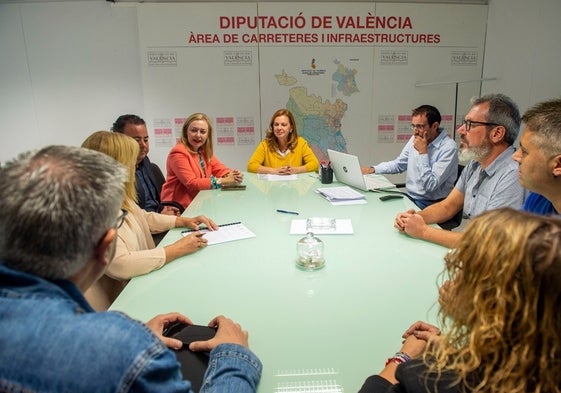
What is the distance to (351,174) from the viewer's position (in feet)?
9.16

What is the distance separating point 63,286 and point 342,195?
2.03 meters

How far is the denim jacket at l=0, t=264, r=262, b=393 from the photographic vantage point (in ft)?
1.84

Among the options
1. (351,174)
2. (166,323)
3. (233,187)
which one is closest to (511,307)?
(166,323)

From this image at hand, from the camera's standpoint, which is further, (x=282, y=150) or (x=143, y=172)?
(x=282, y=150)

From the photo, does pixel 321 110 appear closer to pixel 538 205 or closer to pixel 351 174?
pixel 351 174

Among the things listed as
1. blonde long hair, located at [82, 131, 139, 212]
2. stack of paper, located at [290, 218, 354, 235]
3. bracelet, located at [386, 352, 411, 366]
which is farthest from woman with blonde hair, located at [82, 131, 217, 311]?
bracelet, located at [386, 352, 411, 366]

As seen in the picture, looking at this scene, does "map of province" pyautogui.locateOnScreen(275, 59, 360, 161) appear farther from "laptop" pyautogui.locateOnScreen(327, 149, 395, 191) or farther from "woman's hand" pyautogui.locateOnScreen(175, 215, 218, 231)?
"woman's hand" pyautogui.locateOnScreen(175, 215, 218, 231)

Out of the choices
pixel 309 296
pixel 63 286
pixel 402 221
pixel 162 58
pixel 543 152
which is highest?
pixel 162 58

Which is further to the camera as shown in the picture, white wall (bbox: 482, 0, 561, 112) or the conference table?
white wall (bbox: 482, 0, 561, 112)

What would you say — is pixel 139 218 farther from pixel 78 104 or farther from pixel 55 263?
pixel 78 104

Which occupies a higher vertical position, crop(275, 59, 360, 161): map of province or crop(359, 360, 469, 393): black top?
crop(275, 59, 360, 161): map of province

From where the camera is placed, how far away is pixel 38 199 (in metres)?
0.61

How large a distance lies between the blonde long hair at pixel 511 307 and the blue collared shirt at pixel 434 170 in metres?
2.31

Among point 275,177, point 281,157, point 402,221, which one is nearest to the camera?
point 402,221
